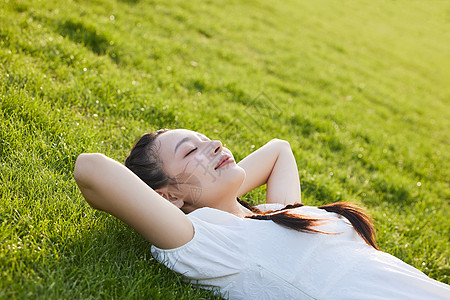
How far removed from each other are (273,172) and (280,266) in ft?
3.62

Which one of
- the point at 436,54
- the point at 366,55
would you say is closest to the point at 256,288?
the point at 366,55

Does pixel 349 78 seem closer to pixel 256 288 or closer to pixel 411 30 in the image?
pixel 256 288

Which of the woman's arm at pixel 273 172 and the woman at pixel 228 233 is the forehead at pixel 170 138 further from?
the woman's arm at pixel 273 172

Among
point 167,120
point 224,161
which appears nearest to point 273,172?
point 224,161

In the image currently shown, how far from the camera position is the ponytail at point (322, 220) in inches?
86.7

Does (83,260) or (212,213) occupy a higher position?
(212,213)

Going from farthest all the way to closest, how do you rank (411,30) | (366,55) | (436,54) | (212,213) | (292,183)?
1. (411,30)
2. (436,54)
3. (366,55)
4. (292,183)
5. (212,213)

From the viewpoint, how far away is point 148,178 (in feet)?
7.87

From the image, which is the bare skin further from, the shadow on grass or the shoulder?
the shadow on grass

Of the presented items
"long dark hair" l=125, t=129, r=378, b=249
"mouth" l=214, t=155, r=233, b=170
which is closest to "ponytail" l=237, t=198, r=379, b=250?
"long dark hair" l=125, t=129, r=378, b=249

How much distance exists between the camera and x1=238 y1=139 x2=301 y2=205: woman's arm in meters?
2.96

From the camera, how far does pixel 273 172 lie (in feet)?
10.2

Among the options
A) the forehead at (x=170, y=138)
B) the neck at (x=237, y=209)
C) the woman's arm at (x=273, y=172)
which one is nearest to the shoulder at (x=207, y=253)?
the neck at (x=237, y=209)

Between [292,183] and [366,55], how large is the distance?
10.4 m
